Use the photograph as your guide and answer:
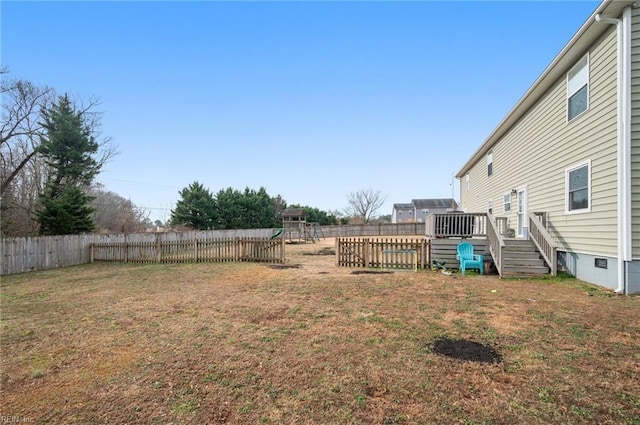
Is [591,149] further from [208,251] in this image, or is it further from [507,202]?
[208,251]

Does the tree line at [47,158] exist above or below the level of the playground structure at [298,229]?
above

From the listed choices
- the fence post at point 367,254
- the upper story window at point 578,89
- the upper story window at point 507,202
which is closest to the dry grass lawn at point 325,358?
the fence post at point 367,254

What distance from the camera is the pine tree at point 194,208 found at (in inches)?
1024

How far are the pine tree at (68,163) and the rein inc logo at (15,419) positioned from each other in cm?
1558

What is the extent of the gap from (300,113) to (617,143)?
1590cm

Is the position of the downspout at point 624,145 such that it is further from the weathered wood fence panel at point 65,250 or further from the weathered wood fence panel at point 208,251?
the weathered wood fence panel at point 65,250

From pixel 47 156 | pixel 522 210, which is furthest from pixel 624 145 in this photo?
pixel 47 156

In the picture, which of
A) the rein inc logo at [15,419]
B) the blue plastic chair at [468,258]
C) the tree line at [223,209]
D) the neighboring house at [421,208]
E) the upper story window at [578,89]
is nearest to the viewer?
the rein inc logo at [15,419]

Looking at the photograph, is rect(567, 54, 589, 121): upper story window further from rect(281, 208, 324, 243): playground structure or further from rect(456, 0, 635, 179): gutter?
rect(281, 208, 324, 243): playground structure

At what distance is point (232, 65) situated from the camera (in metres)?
13.6

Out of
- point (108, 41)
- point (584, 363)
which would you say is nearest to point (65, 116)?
point (108, 41)

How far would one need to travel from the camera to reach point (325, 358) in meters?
3.44

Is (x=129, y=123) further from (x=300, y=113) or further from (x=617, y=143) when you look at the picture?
(x=617, y=143)

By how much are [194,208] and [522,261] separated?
24.6 metres
